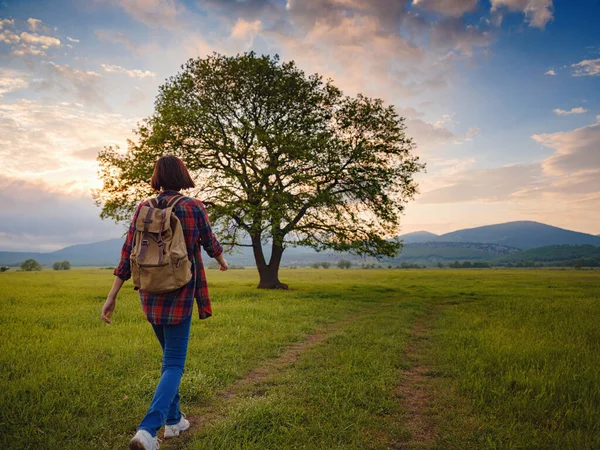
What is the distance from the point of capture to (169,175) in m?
4.52

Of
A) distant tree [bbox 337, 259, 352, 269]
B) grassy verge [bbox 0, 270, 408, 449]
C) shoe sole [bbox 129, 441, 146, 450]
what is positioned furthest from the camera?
distant tree [bbox 337, 259, 352, 269]

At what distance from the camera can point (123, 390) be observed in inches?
236

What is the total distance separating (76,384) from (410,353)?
717 cm

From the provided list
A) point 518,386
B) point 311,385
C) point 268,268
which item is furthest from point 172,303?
point 268,268

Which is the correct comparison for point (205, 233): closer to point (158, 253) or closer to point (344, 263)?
point (158, 253)

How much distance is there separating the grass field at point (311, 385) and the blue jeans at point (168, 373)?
70cm

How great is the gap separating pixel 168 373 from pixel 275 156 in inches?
804

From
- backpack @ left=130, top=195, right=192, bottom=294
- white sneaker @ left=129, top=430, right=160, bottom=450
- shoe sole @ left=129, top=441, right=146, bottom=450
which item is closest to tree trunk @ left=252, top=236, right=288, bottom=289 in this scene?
backpack @ left=130, top=195, right=192, bottom=294

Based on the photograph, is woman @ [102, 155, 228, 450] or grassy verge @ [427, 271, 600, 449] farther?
grassy verge @ [427, 271, 600, 449]

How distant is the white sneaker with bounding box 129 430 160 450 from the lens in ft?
12.2

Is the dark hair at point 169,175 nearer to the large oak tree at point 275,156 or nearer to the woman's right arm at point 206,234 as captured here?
the woman's right arm at point 206,234

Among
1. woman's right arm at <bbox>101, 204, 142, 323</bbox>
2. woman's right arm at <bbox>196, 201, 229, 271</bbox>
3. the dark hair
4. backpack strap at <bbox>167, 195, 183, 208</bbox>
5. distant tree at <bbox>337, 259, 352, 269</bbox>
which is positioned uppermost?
the dark hair

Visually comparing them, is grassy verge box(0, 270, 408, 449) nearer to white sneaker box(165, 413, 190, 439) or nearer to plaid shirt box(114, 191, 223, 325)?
white sneaker box(165, 413, 190, 439)

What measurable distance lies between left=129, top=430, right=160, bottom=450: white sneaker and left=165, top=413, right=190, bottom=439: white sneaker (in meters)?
0.74
